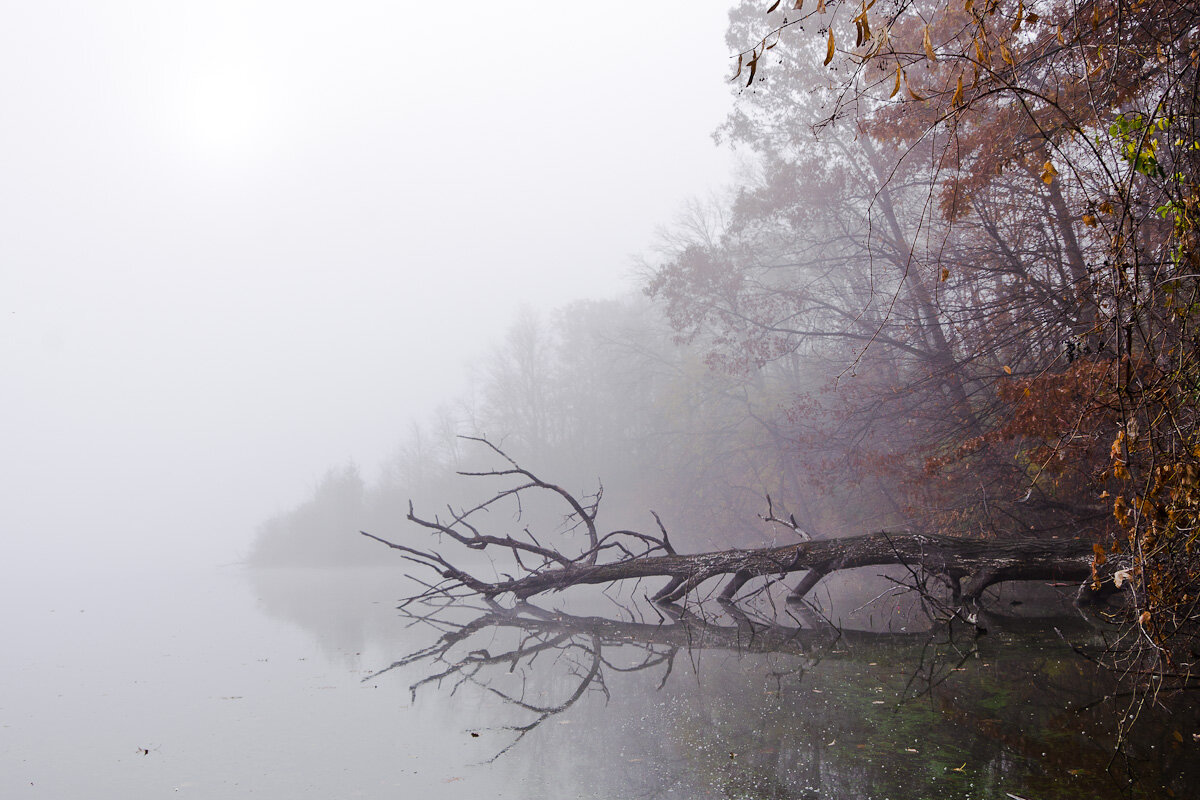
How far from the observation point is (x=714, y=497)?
67.5ft

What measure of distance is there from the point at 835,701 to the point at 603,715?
1.34 m

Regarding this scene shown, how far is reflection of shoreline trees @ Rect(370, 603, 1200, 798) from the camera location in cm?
308

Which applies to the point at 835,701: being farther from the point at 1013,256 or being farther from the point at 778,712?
the point at 1013,256

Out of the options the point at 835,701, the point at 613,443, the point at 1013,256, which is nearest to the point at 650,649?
the point at 835,701

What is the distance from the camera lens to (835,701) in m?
4.41

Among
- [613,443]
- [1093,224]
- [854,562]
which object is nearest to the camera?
[1093,224]

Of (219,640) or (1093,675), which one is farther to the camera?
(219,640)

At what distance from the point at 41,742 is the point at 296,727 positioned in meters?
1.43

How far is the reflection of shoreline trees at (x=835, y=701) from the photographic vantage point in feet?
10.1

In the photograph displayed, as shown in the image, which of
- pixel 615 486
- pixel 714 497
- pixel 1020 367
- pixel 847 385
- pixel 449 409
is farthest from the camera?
pixel 449 409

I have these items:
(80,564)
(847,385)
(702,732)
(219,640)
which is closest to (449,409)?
(80,564)

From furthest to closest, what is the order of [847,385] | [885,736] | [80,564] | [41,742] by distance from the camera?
[80,564], [847,385], [41,742], [885,736]

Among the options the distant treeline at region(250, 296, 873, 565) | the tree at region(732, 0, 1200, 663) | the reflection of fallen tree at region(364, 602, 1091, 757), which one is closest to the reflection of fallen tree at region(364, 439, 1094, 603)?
the reflection of fallen tree at region(364, 602, 1091, 757)

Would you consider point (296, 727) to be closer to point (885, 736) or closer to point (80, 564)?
point (885, 736)
